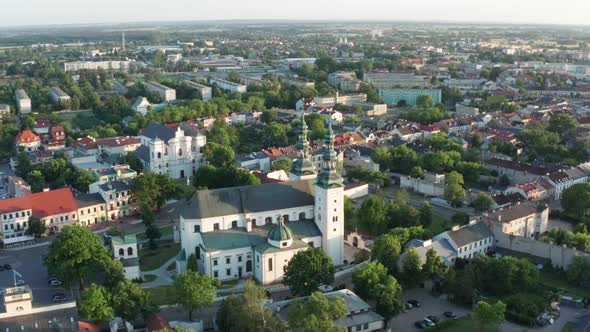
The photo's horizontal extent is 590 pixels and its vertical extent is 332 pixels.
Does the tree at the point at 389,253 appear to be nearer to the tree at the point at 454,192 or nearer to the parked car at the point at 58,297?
the tree at the point at 454,192

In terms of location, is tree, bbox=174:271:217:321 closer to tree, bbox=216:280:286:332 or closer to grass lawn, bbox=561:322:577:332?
tree, bbox=216:280:286:332

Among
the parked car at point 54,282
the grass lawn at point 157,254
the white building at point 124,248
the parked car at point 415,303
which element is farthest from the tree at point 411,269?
the parked car at point 54,282

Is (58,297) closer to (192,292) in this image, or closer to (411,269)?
(192,292)

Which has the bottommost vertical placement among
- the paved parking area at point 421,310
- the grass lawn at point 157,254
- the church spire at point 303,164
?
the paved parking area at point 421,310

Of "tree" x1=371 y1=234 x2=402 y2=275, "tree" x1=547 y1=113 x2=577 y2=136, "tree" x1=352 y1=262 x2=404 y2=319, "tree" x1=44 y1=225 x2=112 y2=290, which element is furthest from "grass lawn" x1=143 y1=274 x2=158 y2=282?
"tree" x1=547 y1=113 x2=577 y2=136

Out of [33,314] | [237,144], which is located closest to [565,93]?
[237,144]

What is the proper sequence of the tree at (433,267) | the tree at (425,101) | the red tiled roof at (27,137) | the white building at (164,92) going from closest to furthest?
1. the tree at (433,267)
2. the red tiled roof at (27,137)
3. the tree at (425,101)
4. the white building at (164,92)

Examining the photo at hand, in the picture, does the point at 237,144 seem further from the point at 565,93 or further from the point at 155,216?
the point at 565,93
